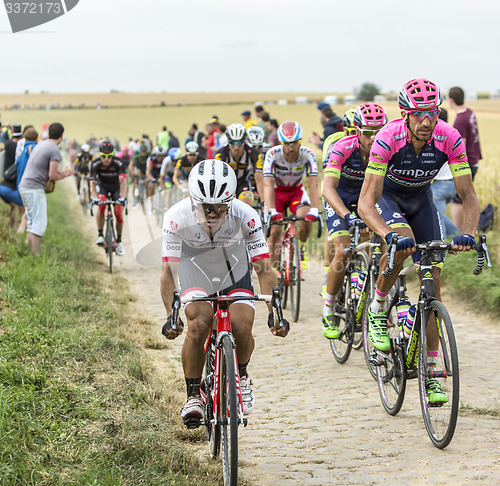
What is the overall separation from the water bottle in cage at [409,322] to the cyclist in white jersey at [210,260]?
4.29 feet

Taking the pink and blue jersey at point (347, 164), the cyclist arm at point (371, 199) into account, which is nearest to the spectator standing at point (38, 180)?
the pink and blue jersey at point (347, 164)

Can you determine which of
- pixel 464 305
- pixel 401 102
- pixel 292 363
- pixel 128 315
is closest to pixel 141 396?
pixel 292 363

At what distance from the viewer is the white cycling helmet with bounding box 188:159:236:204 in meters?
4.61

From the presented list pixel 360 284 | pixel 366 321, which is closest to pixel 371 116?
pixel 360 284

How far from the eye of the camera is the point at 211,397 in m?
4.82

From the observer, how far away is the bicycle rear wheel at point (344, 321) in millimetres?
7395

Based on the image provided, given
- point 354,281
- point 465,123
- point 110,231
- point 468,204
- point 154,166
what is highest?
point 465,123

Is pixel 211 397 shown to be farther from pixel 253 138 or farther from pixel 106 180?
pixel 106 180

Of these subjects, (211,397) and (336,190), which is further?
(336,190)

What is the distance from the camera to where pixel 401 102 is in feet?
17.9

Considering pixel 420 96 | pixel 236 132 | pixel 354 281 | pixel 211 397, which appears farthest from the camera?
pixel 236 132

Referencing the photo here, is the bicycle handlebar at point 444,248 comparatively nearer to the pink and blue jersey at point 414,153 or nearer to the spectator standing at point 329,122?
the pink and blue jersey at point 414,153

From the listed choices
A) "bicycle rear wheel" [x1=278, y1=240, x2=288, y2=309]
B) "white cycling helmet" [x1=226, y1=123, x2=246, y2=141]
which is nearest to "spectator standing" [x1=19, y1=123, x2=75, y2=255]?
"white cycling helmet" [x1=226, y1=123, x2=246, y2=141]

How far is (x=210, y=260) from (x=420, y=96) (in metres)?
2.01
